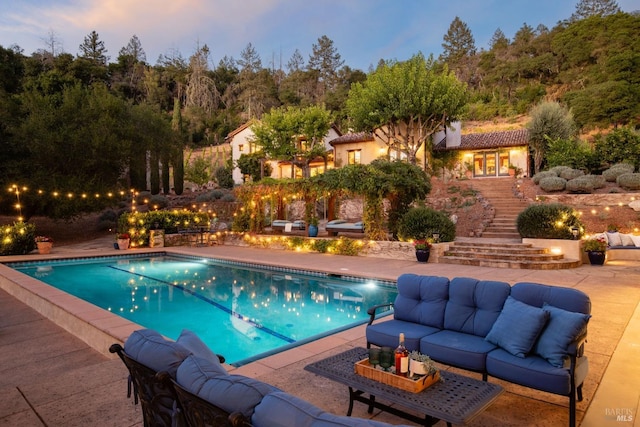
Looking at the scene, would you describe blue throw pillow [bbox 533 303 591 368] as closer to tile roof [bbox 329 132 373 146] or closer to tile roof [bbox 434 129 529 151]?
tile roof [bbox 329 132 373 146]

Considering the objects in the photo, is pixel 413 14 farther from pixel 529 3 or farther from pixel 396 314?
pixel 396 314

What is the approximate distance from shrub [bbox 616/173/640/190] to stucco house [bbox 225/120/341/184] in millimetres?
17549

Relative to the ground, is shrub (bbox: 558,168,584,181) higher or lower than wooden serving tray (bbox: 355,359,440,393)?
higher

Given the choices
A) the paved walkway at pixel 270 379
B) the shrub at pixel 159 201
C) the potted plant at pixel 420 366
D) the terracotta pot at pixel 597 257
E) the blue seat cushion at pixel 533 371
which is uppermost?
the shrub at pixel 159 201

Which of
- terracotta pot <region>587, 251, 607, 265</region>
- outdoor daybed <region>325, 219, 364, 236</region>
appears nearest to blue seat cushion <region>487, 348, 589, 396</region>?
terracotta pot <region>587, 251, 607, 265</region>

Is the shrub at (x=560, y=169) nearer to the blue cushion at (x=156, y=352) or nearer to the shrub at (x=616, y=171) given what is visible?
the shrub at (x=616, y=171)

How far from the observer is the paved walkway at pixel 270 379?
3143 millimetres

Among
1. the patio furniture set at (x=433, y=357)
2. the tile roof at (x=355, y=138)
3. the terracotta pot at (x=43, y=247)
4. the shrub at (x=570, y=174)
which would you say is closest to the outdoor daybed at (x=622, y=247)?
the shrub at (x=570, y=174)

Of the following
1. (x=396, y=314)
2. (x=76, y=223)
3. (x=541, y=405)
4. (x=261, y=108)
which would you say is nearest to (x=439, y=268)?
(x=396, y=314)

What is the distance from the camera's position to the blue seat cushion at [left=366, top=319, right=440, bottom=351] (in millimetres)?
3870

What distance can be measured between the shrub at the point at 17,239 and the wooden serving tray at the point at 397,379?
631 inches

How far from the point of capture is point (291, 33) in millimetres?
62031

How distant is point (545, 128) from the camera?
24047 millimetres

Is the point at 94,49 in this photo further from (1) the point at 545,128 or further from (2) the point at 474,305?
(2) the point at 474,305
